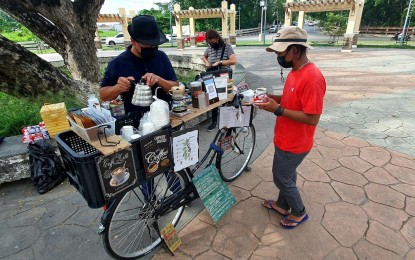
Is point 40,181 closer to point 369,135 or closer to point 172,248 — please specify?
point 172,248

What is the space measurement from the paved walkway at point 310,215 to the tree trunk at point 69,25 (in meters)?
3.34

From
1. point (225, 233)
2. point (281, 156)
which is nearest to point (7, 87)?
point (225, 233)

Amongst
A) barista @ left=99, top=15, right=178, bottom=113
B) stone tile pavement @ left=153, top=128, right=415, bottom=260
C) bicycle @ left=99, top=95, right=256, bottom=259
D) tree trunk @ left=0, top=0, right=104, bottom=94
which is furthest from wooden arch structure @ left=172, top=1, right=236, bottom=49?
bicycle @ left=99, top=95, right=256, bottom=259

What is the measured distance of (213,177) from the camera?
8.29 feet

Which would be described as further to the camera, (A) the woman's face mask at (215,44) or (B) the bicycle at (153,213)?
(A) the woman's face mask at (215,44)

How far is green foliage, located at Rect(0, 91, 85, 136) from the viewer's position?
3.88 meters

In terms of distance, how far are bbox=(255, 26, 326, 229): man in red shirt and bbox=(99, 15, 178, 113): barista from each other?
93 centimetres

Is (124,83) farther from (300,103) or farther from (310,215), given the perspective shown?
(310,215)

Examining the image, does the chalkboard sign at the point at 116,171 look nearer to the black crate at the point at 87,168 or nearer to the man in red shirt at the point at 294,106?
the black crate at the point at 87,168

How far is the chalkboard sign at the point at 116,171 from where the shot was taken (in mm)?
1511

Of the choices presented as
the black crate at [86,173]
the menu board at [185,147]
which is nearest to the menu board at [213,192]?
the menu board at [185,147]

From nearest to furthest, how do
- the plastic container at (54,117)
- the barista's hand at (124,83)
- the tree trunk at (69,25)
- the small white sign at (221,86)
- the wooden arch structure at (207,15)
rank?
the barista's hand at (124,83), the small white sign at (221,86), the plastic container at (54,117), the tree trunk at (69,25), the wooden arch structure at (207,15)

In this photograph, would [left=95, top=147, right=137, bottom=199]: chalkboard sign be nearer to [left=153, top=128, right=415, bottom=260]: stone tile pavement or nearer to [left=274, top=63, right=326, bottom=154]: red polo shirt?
[left=153, top=128, right=415, bottom=260]: stone tile pavement

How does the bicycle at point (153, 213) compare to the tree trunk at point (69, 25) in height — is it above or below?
below
